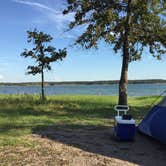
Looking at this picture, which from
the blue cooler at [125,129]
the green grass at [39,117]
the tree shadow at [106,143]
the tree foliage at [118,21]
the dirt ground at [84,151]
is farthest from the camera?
the tree foliage at [118,21]

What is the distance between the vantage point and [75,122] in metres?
14.4

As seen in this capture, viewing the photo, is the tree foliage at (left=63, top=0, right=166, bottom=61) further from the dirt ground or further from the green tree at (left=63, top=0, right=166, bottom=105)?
the dirt ground

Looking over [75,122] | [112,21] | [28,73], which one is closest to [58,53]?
[28,73]

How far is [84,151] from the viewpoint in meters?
9.33

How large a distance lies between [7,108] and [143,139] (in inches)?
332

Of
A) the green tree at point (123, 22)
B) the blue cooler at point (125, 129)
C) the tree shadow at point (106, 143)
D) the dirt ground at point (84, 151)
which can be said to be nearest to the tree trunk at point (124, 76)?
the green tree at point (123, 22)

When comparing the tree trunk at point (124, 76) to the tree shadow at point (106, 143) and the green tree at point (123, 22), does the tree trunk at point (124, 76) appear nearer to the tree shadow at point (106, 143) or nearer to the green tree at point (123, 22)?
the green tree at point (123, 22)

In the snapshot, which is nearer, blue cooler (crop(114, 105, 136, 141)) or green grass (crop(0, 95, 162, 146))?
blue cooler (crop(114, 105, 136, 141))

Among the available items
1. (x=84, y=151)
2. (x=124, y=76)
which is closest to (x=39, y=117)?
(x=124, y=76)

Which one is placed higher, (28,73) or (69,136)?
(28,73)

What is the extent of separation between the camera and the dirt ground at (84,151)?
838cm

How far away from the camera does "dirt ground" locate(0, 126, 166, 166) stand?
330 inches

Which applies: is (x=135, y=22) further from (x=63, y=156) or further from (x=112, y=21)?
(x=63, y=156)

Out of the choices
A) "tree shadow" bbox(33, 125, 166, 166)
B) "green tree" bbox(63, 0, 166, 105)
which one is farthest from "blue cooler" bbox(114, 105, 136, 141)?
"green tree" bbox(63, 0, 166, 105)
